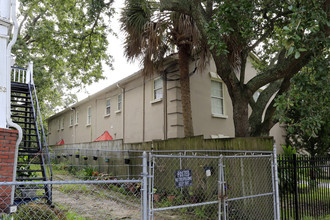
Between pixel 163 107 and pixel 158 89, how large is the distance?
47.1 inches

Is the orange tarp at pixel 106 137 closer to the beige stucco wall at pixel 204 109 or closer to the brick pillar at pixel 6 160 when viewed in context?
the beige stucco wall at pixel 204 109

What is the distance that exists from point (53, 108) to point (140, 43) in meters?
36.0

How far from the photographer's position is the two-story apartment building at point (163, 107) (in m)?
12.1

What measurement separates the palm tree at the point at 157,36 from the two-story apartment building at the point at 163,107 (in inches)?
48.3

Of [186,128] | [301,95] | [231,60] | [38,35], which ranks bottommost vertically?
[186,128]

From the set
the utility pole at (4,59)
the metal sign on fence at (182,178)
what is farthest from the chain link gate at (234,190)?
the utility pole at (4,59)

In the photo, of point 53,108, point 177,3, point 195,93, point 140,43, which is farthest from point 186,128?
point 53,108

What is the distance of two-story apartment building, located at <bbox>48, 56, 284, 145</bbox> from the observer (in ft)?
39.7

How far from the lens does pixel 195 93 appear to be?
12539mm

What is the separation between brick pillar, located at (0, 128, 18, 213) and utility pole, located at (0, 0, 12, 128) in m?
0.24

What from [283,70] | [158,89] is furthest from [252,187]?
[158,89]

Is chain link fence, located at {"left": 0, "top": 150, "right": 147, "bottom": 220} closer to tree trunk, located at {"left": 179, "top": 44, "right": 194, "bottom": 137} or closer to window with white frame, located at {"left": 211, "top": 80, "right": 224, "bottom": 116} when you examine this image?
tree trunk, located at {"left": 179, "top": 44, "right": 194, "bottom": 137}

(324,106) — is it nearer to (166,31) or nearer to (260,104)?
(260,104)

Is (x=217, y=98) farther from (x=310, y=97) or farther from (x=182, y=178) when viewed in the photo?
(x=182, y=178)
